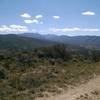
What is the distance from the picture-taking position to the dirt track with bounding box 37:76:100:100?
10375 millimetres

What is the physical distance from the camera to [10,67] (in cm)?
1820

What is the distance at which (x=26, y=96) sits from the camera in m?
10.5

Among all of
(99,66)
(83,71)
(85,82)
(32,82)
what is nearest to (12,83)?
(32,82)

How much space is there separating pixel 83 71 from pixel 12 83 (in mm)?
4988

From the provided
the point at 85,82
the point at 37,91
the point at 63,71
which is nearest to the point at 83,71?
the point at 63,71

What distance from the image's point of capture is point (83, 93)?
10.9 m

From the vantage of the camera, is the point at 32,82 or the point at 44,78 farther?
the point at 44,78

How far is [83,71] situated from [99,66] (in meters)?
2.56

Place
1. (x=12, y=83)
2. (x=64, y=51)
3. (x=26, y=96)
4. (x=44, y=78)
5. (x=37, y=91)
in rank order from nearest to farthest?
(x=26, y=96), (x=37, y=91), (x=12, y=83), (x=44, y=78), (x=64, y=51)

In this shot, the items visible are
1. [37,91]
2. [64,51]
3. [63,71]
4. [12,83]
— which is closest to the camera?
[37,91]

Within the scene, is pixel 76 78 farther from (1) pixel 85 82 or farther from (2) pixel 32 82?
(2) pixel 32 82

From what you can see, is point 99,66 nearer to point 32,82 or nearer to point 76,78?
point 76,78

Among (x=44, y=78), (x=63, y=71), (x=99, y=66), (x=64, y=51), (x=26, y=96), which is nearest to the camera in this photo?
(x=26, y=96)

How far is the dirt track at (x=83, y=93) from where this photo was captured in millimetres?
10375
